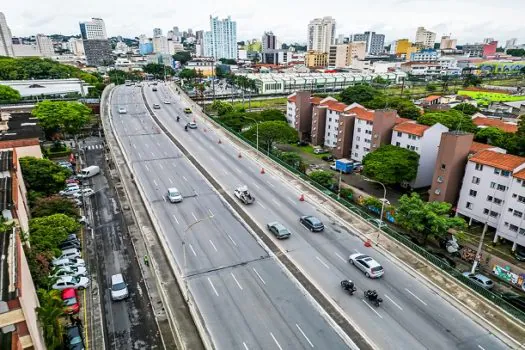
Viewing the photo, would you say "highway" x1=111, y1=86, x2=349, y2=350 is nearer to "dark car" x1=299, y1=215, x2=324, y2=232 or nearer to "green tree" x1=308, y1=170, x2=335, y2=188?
"dark car" x1=299, y1=215, x2=324, y2=232

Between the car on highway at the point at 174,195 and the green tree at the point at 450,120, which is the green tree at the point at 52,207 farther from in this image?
the green tree at the point at 450,120

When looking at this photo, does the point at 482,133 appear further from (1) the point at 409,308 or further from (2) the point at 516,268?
(1) the point at 409,308

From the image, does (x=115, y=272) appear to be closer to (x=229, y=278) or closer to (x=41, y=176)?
(x=229, y=278)

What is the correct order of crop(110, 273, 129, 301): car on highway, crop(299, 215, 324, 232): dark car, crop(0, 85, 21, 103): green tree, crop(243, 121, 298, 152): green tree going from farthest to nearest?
crop(0, 85, 21, 103): green tree → crop(243, 121, 298, 152): green tree → crop(299, 215, 324, 232): dark car → crop(110, 273, 129, 301): car on highway

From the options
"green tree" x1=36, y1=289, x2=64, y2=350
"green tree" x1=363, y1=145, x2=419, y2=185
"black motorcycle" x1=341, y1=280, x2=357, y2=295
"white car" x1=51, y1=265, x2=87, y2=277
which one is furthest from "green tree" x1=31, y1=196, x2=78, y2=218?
"green tree" x1=363, y1=145, x2=419, y2=185

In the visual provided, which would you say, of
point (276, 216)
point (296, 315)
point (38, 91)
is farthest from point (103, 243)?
point (38, 91)

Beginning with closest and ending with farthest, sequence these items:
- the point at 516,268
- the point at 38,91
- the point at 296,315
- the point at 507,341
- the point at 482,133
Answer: the point at 507,341, the point at 296,315, the point at 516,268, the point at 482,133, the point at 38,91
